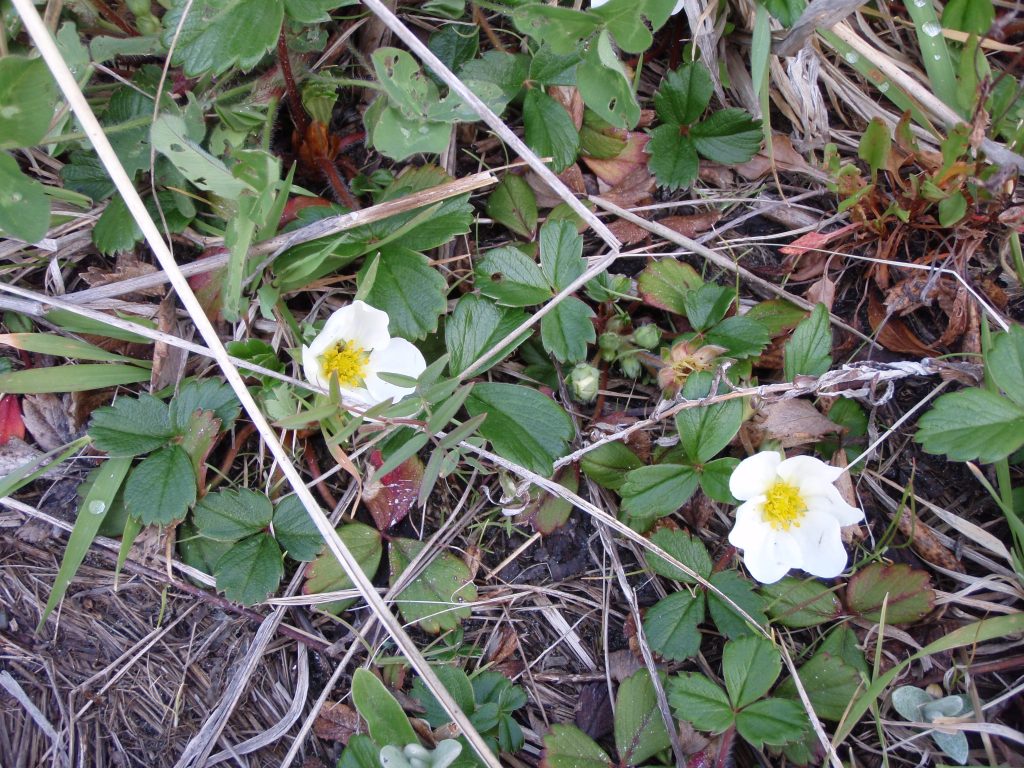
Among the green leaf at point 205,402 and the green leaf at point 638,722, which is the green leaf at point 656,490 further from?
the green leaf at point 205,402

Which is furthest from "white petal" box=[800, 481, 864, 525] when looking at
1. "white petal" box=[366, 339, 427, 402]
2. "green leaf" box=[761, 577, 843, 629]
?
"white petal" box=[366, 339, 427, 402]

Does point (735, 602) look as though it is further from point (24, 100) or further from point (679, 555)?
point (24, 100)

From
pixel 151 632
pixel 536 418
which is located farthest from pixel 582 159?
pixel 151 632

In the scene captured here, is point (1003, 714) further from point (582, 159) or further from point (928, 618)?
point (582, 159)

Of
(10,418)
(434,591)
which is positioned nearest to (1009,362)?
(434,591)

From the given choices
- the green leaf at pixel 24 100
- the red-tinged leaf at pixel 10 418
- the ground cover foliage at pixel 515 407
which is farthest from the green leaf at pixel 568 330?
the red-tinged leaf at pixel 10 418

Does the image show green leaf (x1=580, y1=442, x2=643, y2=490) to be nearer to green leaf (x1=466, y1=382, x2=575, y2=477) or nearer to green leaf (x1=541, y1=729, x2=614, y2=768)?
green leaf (x1=466, y1=382, x2=575, y2=477)

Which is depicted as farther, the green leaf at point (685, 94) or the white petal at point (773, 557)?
the green leaf at point (685, 94)
